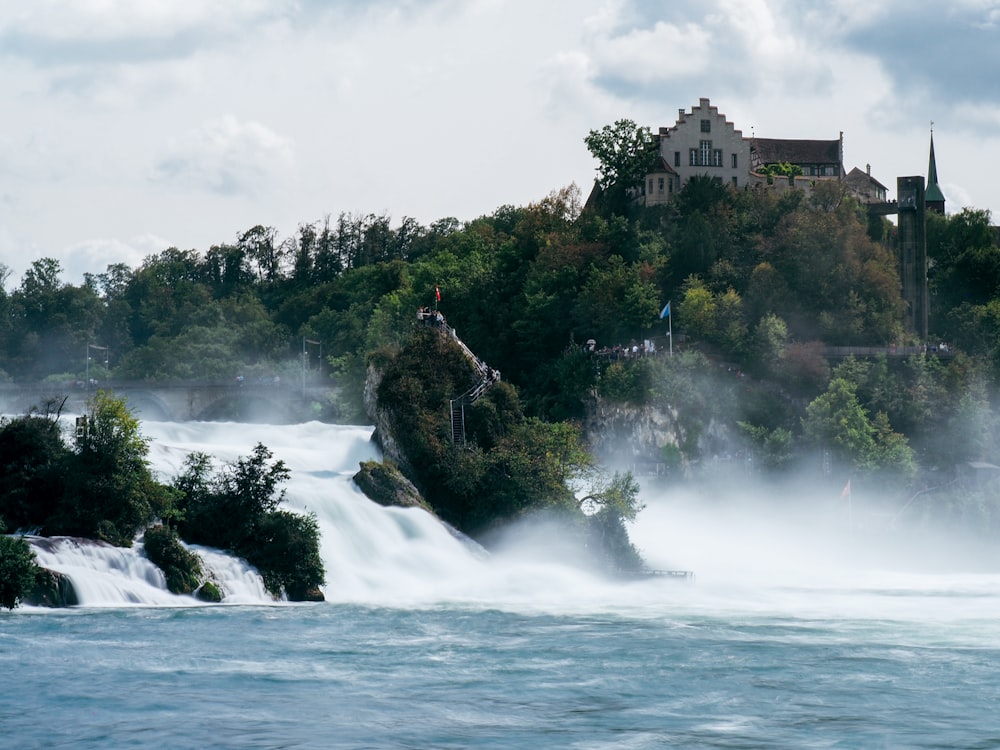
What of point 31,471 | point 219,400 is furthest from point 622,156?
point 31,471

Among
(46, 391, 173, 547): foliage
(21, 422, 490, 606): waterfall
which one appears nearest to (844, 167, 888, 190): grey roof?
(21, 422, 490, 606): waterfall

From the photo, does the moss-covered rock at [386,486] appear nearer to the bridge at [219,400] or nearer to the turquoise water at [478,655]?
the turquoise water at [478,655]

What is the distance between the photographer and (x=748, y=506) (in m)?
85.5

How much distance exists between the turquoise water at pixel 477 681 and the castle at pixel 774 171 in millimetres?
53486

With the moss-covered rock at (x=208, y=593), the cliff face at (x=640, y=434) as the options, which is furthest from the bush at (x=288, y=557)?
the cliff face at (x=640, y=434)

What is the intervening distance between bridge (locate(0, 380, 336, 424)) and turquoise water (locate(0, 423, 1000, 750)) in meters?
41.7

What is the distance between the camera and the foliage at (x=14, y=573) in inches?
1793

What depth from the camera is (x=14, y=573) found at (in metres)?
45.7

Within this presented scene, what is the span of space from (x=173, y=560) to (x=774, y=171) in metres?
74.9

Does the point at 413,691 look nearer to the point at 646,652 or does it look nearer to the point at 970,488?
the point at 646,652

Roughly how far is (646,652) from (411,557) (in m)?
17.9

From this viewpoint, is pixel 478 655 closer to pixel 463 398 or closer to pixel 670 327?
pixel 463 398

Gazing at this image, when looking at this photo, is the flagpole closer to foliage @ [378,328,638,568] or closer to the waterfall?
foliage @ [378,328,638,568]

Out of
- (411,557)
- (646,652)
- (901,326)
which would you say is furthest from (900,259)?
(646,652)
